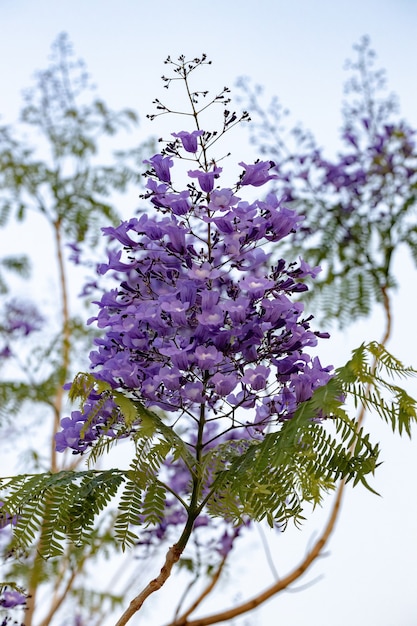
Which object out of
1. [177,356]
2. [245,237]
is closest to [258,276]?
[245,237]

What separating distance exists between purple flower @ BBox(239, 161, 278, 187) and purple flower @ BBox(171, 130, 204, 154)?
0.06 m

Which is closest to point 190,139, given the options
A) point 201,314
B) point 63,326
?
point 201,314

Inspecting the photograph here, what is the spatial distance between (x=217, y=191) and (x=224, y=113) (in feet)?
0.43

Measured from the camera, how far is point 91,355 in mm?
987

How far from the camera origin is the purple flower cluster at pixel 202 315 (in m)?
0.92

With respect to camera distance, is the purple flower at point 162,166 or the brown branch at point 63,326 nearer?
the purple flower at point 162,166

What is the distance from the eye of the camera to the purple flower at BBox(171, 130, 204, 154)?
0.99m

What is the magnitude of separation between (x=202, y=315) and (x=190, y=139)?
237 millimetres

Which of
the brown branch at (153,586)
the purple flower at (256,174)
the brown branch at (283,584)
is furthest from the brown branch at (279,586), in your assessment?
the purple flower at (256,174)

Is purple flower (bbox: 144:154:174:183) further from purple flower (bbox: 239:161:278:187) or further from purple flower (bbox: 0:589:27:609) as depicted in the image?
purple flower (bbox: 0:589:27:609)

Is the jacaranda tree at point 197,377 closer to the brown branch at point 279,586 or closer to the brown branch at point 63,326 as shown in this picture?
the brown branch at point 279,586

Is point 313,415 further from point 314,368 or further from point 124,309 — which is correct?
point 124,309

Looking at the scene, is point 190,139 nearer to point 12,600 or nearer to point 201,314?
point 201,314

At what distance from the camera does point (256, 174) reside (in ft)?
3.23
